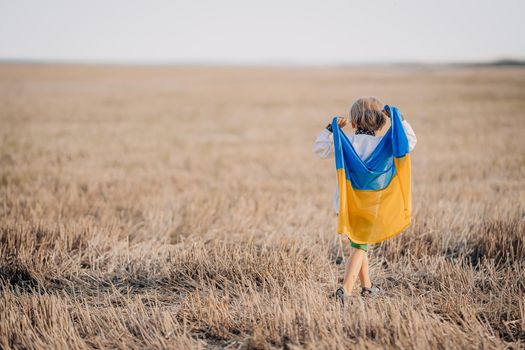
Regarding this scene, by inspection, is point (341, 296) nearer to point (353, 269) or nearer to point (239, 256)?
point (353, 269)

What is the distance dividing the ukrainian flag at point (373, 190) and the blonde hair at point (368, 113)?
12 cm

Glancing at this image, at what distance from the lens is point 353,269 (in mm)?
3516

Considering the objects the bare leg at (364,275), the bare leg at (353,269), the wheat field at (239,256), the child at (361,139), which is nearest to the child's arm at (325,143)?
the child at (361,139)

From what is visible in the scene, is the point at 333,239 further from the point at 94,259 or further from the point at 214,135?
the point at 214,135

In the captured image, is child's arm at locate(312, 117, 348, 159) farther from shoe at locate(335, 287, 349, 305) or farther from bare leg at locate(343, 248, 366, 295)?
shoe at locate(335, 287, 349, 305)

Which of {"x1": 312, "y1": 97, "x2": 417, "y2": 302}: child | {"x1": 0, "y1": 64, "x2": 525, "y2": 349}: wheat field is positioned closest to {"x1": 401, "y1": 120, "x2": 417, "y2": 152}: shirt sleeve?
{"x1": 312, "y1": 97, "x2": 417, "y2": 302}: child

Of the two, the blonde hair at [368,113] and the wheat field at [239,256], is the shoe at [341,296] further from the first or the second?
the blonde hair at [368,113]

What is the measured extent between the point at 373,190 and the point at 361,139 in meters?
0.41

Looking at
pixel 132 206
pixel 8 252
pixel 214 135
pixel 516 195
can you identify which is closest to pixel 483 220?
pixel 516 195

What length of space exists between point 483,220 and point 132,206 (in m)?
4.88

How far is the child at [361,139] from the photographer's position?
3.43 metres

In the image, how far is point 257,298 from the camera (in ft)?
11.1

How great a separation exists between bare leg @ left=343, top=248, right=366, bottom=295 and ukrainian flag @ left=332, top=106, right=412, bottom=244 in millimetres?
104

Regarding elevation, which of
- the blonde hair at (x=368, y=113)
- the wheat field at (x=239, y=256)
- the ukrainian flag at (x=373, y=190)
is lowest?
the wheat field at (x=239, y=256)
